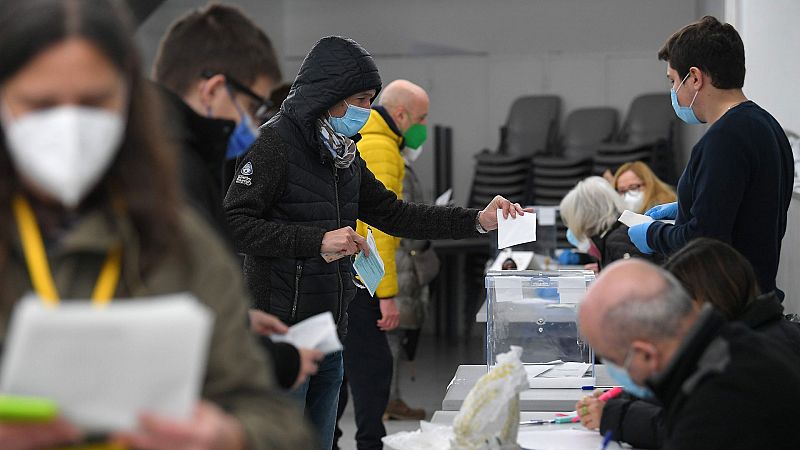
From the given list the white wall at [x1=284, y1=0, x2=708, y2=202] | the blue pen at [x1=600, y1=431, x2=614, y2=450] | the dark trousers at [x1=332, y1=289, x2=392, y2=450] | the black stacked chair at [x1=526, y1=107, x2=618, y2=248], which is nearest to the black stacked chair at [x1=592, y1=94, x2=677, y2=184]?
the black stacked chair at [x1=526, y1=107, x2=618, y2=248]

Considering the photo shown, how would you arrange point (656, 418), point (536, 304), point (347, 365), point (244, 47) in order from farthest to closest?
1. point (347, 365)
2. point (536, 304)
3. point (656, 418)
4. point (244, 47)

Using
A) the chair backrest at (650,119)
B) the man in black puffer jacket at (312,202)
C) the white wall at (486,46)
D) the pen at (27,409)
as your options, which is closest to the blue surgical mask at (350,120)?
the man in black puffer jacket at (312,202)

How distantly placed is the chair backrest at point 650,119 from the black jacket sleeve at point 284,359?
7.48m

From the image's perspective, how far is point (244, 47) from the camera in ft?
6.71

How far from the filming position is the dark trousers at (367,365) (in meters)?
4.74

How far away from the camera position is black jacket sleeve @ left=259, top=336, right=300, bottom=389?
193 cm

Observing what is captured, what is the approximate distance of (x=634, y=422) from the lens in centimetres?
254

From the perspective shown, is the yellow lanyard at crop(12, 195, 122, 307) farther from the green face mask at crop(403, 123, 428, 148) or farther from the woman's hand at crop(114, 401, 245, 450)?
the green face mask at crop(403, 123, 428, 148)

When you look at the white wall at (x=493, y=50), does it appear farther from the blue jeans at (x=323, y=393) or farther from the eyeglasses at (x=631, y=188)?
the blue jeans at (x=323, y=393)

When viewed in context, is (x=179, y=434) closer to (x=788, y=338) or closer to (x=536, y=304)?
(x=788, y=338)

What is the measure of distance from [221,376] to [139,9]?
23.9ft

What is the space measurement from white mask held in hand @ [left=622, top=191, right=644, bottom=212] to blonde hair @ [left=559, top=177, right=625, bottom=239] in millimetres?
304

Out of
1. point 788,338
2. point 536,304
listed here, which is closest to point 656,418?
point 788,338

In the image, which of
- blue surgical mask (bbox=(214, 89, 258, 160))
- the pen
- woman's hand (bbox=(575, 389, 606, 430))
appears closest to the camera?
the pen
